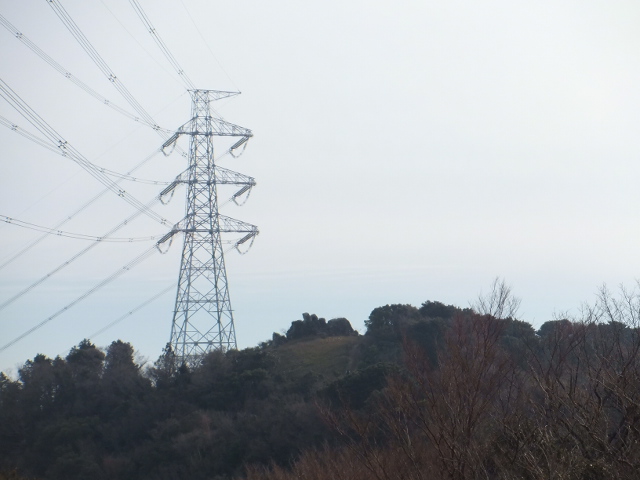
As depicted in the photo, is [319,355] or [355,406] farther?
[319,355]

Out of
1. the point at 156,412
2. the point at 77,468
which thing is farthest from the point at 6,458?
the point at 156,412

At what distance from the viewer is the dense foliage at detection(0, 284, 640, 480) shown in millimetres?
11734

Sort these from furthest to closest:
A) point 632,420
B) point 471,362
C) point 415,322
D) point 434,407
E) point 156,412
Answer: point 415,322
point 156,412
point 471,362
point 434,407
point 632,420

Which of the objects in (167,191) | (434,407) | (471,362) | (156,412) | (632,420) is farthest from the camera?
(156,412)

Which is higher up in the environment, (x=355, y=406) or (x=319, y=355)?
(x=319, y=355)

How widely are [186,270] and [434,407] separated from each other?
17892 mm

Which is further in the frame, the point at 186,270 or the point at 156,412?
the point at 156,412

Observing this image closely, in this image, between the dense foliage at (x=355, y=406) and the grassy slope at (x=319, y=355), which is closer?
the dense foliage at (x=355, y=406)

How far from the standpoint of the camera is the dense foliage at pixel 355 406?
11.7m

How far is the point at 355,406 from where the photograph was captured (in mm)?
27500

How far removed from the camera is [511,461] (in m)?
11.4

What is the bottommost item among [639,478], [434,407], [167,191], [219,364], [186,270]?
[639,478]

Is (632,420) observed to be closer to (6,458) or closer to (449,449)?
(449,449)

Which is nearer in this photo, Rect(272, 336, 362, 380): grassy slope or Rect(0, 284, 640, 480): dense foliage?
Rect(0, 284, 640, 480): dense foliage
